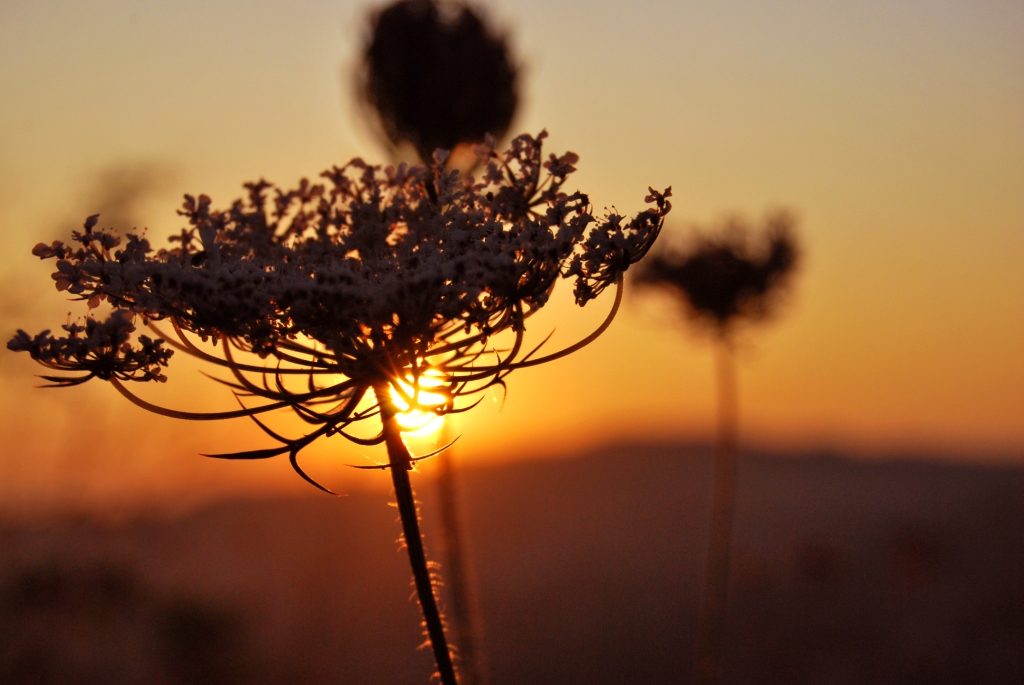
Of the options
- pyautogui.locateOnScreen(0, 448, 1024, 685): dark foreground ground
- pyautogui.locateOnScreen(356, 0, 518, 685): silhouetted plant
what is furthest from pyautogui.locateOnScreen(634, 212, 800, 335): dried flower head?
pyautogui.locateOnScreen(0, 448, 1024, 685): dark foreground ground

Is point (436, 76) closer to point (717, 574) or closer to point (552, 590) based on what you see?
point (717, 574)

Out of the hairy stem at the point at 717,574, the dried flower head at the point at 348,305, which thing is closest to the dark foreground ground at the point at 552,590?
the hairy stem at the point at 717,574

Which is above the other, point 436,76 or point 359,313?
point 436,76

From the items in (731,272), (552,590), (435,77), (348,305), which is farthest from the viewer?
(552,590)

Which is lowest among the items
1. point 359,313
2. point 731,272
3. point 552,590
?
point 552,590

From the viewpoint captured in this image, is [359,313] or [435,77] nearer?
[359,313]

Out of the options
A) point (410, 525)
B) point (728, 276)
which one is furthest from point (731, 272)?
point (410, 525)
